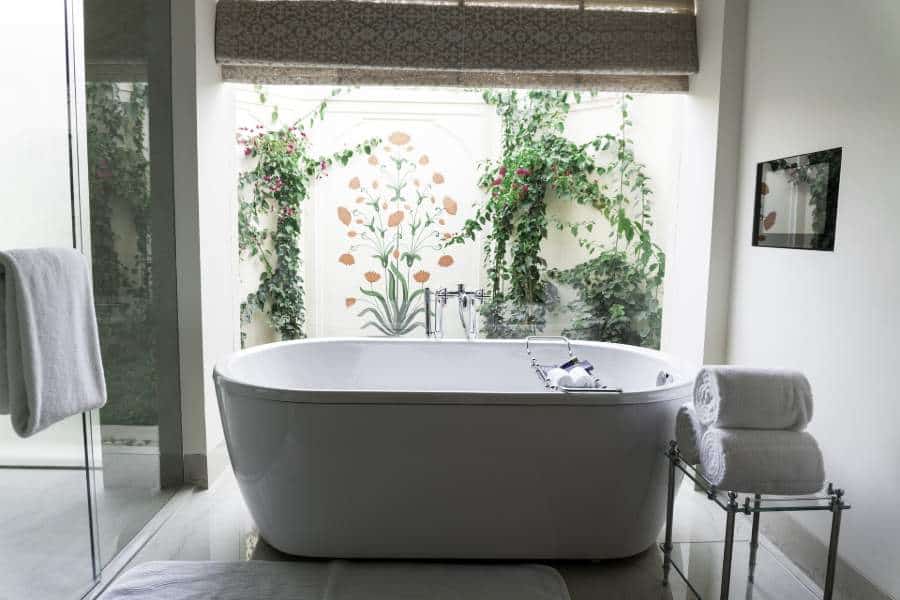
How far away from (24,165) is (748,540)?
9.44 ft

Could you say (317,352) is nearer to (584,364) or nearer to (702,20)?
(584,364)

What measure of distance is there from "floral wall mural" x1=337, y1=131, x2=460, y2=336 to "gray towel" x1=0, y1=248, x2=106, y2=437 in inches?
75.7

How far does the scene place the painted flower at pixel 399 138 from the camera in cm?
378

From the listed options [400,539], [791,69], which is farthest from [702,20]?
[400,539]

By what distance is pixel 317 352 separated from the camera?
10.4ft

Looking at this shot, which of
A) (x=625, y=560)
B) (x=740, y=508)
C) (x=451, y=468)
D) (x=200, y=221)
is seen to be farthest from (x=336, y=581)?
(x=200, y=221)

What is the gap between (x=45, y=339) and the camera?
181 centimetres

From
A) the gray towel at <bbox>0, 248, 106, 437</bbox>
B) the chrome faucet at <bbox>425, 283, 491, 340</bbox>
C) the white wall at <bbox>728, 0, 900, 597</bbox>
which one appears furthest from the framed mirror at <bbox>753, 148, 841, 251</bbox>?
the gray towel at <bbox>0, 248, 106, 437</bbox>

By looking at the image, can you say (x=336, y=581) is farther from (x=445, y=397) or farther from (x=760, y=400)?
(x=760, y=400)

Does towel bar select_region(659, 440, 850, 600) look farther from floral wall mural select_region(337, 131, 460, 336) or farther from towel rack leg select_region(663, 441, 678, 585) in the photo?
floral wall mural select_region(337, 131, 460, 336)

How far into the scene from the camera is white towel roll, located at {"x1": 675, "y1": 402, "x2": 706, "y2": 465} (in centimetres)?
213

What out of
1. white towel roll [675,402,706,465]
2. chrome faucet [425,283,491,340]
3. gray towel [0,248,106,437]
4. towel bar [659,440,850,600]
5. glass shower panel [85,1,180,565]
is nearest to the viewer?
gray towel [0,248,106,437]

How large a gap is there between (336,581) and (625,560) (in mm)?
1064

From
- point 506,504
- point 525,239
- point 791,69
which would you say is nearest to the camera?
point 506,504
